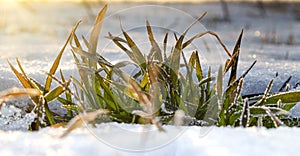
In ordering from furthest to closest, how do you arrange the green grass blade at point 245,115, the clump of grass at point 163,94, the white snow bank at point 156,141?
the clump of grass at point 163,94, the green grass blade at point 245,115, the white snow bank at point 156,141

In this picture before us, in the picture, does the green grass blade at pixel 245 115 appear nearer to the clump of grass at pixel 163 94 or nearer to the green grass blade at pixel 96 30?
the clump of grass at pixel 163 94

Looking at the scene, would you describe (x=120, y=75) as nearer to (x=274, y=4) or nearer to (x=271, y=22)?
(x=271, y=22)

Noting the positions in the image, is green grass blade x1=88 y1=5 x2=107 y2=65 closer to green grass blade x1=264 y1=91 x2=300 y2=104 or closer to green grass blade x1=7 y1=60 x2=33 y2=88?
green grass blade x1=7 y1=60 x2=33 y2=88

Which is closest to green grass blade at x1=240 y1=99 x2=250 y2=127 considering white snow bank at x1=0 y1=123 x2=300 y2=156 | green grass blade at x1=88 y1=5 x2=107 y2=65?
white snow bank at x1=0 y1=123 x2=300 y2=156

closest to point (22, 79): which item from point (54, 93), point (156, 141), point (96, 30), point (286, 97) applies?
point (54, 93)

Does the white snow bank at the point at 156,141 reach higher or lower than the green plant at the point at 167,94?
lower

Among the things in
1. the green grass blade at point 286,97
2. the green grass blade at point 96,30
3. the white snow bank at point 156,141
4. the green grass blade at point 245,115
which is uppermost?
the green grass blade at point 96,30

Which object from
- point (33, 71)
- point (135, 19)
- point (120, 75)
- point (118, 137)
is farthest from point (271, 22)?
point (118, 137)

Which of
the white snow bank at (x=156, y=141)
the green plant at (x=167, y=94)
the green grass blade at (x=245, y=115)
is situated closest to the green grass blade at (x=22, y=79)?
the green plant at (x=167, y=94)
